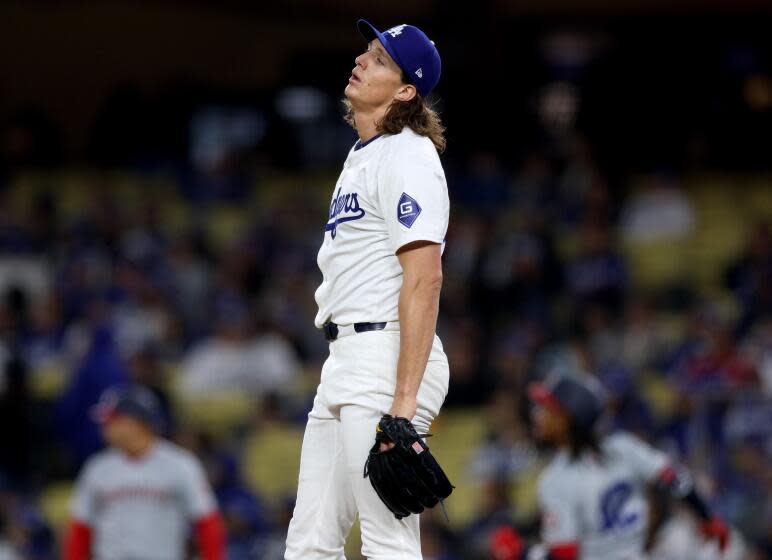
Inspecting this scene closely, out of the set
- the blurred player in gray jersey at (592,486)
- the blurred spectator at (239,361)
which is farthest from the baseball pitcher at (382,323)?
the blurred spectator at (239,361)

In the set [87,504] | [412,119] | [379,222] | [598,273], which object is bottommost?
[87,504]

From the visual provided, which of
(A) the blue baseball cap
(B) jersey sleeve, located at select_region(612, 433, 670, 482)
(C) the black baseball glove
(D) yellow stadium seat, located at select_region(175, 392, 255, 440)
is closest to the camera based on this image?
(C) the black baseball glove

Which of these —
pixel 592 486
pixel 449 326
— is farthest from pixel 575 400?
pixel 449 326

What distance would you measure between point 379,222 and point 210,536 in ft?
11.3

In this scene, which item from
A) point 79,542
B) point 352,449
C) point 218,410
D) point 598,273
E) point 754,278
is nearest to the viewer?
point 352,449

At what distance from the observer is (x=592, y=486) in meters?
6.04

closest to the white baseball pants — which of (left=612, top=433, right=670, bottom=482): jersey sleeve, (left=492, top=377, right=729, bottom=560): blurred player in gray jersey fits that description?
(left=492, top=377, right=729, bottom=560): blurred player in gray jersey

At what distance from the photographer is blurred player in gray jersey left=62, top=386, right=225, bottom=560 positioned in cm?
722

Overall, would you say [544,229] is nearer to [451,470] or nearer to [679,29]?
[451,470]

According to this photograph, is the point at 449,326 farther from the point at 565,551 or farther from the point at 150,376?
the point at 565,551

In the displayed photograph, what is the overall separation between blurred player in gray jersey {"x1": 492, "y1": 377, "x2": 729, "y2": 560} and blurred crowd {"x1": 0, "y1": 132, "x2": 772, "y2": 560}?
2.56 meters

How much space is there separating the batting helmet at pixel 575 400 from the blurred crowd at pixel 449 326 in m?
2.85

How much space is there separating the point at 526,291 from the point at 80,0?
270 inches

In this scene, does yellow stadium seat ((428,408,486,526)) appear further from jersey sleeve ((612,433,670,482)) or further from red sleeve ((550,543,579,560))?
red sleeve ((550,543,579,560))
